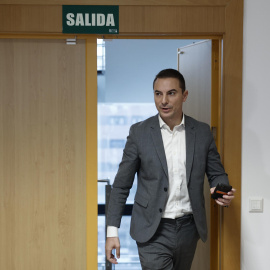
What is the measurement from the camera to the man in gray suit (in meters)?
2.24

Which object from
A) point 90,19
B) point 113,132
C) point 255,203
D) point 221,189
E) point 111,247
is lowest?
point 111,247

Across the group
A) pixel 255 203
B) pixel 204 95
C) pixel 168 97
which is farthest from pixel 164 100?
pixel 255 203

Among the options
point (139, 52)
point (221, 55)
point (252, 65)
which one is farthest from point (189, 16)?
point (139, 52)

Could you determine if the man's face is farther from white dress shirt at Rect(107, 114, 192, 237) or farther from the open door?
the open door

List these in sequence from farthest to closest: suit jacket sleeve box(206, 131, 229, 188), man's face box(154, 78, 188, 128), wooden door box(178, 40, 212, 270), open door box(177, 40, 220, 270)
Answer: wooden door box(178, 40, 212, 270), open door box(177, 40, 220, 270), suit jacket sleeve box(206, 131, 229, 188), man's face box(154, 78, 188, 128)

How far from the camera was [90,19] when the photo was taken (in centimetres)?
262

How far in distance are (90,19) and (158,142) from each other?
918mm

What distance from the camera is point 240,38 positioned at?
2652 mm

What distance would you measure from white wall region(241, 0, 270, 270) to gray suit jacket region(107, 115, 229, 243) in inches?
16.4

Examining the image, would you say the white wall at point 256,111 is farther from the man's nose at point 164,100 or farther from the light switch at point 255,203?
the man's nose at point 164,100

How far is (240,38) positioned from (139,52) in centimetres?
286

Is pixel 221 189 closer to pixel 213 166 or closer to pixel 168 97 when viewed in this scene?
pixel 213 166

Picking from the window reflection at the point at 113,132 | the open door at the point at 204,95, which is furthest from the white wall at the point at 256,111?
the window reflection at the point at 113,132

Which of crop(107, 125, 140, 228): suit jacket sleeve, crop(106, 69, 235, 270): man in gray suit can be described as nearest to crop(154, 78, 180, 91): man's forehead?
crop(106, 69, 235, 270): man in gray suit
